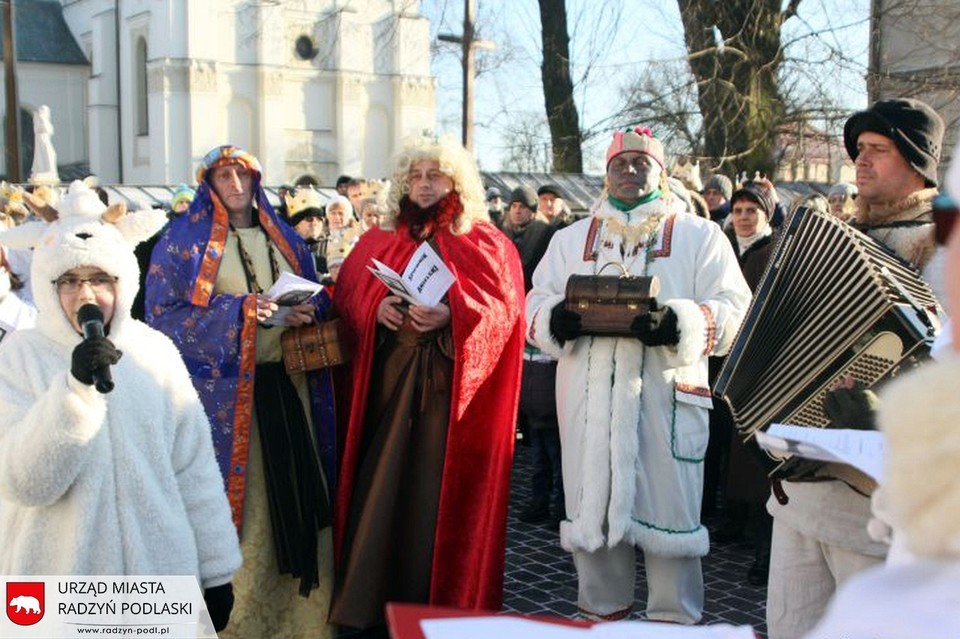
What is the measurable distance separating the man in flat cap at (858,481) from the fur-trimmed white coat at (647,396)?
4.39 ft

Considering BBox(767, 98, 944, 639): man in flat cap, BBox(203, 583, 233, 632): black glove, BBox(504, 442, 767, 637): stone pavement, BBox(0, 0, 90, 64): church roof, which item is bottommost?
BBox(504, 442, 767, 637): stone pavement

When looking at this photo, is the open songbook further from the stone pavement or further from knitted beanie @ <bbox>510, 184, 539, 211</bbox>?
knitted beanie @ <bbox>510, 184, 539, 211</bbox>

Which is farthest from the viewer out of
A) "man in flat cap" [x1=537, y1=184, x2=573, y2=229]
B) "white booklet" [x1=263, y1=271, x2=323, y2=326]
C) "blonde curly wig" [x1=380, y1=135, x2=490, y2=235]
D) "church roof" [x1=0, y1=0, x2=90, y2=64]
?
"church roof" [x1=0, y1=0, x2=90, y2=64]

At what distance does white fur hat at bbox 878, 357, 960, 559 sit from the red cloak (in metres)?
3.86

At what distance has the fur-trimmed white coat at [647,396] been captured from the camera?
4.91 m

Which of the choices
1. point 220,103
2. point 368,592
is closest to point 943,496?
point 368,592

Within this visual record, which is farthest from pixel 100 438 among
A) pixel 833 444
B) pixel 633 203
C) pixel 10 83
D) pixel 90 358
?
pixel 10 83

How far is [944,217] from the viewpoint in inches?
70.3

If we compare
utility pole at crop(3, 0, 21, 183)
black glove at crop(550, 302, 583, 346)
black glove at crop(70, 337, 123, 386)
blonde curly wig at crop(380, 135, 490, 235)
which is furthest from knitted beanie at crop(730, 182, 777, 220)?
utility pole at crop(3, 0, 21, 183)

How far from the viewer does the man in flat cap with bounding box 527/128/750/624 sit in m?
4.91

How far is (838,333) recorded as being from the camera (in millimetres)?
3057

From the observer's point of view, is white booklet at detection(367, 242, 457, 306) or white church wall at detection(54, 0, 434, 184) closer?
white booklet at detection(367, 242, 457, 306)

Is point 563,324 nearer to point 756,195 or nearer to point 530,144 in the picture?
point 756,195

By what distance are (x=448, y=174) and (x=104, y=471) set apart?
8.41 ft
